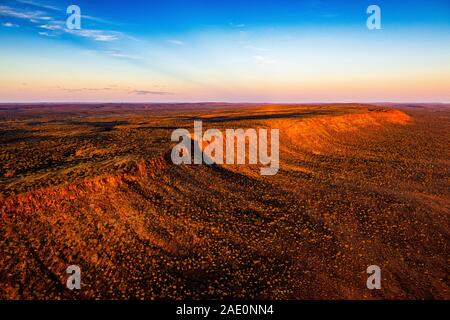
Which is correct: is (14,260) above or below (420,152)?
below

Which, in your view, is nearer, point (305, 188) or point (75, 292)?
point (75, 292)

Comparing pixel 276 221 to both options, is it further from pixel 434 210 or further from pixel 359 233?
pixel 434 210

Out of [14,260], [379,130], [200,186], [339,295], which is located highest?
[379,130]

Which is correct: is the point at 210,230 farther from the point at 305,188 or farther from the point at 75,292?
the point at 305,188

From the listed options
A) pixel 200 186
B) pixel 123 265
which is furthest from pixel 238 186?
pixel 123 265

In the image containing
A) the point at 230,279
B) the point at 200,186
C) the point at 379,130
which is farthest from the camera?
the point at 379,130

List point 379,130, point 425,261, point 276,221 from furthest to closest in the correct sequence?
point 379,130
point 276,221
point 425,261

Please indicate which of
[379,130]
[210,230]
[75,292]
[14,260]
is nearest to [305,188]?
[210,230]
